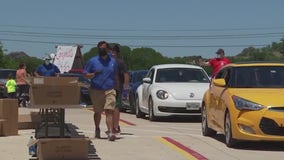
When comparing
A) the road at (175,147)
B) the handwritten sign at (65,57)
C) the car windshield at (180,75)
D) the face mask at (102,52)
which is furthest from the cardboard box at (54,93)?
the handwritten sign at (65,57)

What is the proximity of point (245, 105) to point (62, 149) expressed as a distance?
3203mm

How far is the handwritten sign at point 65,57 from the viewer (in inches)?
1668

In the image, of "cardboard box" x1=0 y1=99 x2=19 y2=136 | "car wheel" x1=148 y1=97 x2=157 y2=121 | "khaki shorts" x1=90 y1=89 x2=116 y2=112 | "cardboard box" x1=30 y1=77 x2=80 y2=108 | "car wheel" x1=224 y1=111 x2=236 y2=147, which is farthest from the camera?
"car wheel" x1=148 y1=97 x2=157 y2=121

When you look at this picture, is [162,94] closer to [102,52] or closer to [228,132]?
[102,52]

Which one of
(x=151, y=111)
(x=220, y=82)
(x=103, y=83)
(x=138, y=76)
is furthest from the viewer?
(x=138, y=76)

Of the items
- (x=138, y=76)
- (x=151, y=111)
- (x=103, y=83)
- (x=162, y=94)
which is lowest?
(x=151, y=111)

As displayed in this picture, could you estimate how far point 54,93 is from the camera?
1030 centimetres

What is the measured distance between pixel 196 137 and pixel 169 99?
12.9 ft

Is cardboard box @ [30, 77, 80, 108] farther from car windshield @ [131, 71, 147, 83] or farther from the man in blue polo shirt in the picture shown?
car windshield @ [131, 71, 147, 83]

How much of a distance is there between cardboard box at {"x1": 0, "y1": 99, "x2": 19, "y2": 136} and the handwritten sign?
2932 cm

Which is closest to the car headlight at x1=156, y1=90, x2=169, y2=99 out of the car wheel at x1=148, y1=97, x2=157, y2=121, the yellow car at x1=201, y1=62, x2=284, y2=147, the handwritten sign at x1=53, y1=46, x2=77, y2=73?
the car wheel at x1=148, y1=97, x2=157, y2=121

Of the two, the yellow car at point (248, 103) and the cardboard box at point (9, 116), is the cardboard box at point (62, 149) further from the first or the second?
the cardboard box at point (9, 116)

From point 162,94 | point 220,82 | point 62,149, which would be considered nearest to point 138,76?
point 162,94

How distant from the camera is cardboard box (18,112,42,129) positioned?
45.3 feet
